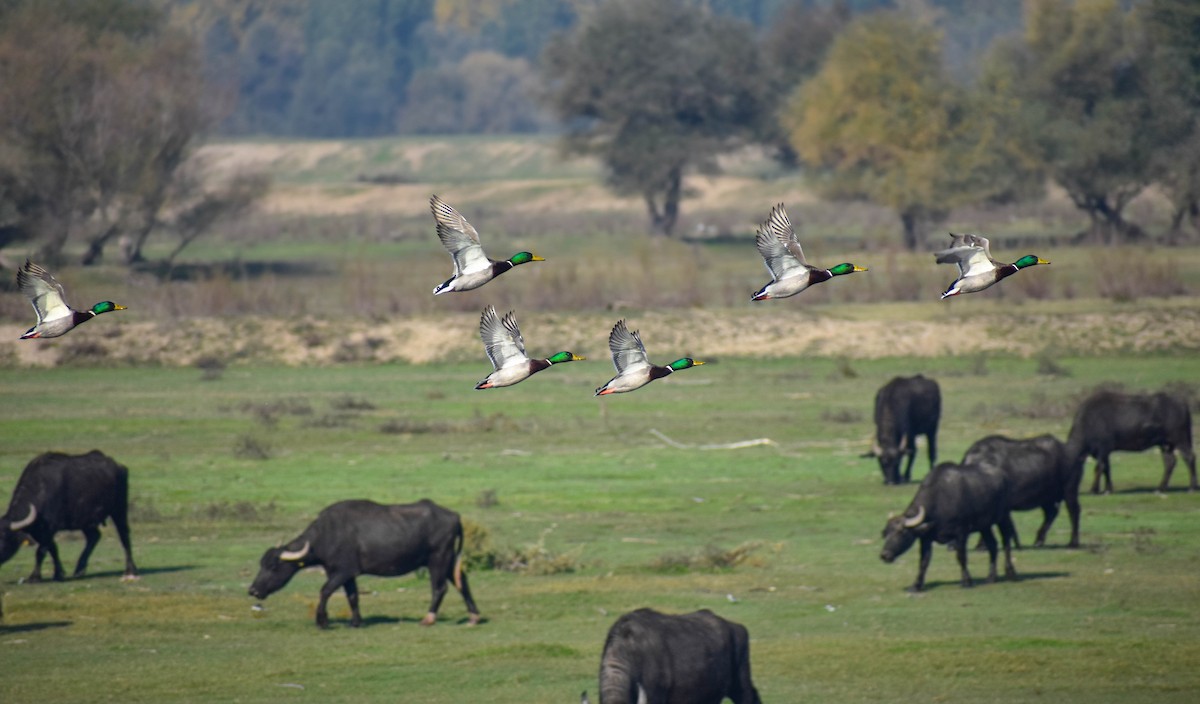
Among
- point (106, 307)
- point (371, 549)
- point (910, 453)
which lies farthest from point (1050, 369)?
point (106, 307)

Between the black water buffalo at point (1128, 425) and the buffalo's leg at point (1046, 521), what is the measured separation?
3276 millimetres

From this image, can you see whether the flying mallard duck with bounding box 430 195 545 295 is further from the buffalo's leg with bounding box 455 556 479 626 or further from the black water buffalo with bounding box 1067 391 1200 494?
the black water buffalo with bounding box 1067 391 1200 494

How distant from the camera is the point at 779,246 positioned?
15.5m

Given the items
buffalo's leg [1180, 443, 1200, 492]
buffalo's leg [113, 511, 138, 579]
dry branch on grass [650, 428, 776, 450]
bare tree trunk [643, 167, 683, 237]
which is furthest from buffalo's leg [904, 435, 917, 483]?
bare tree trunk [643, 167, 683, 237]

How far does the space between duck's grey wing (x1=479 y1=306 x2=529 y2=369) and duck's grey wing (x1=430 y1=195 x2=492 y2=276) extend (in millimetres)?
527

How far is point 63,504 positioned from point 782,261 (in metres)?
16.4

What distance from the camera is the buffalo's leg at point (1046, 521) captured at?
1191 inches

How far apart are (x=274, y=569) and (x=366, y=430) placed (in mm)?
20609

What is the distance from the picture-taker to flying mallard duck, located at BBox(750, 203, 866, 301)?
15.0 metres

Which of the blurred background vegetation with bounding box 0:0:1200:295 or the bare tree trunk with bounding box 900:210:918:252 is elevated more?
the blurred background vegetation with bounding box 0:0:1200:295

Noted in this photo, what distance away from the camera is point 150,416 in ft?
160

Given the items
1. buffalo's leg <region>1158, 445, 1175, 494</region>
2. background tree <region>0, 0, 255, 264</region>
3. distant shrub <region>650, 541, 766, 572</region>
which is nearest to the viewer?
distant shrub <region>650, 541, 766, 572</region>

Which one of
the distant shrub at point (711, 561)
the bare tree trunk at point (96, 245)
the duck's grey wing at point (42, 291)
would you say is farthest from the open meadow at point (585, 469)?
the duck's grey wing at point (42, 291)

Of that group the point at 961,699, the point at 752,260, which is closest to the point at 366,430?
the point at 961,699
